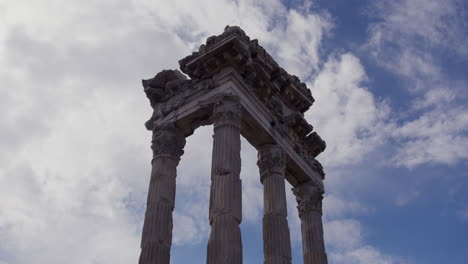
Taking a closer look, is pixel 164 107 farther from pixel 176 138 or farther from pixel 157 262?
pixel 157 262

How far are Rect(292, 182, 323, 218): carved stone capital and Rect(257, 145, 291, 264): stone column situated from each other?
322cm

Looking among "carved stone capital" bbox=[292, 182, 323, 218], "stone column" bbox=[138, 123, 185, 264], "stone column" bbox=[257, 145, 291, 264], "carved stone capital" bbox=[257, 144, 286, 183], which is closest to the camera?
"stone column" bbox=[138, 123, 185, 264]

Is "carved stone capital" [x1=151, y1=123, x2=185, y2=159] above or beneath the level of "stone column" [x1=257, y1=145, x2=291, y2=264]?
above

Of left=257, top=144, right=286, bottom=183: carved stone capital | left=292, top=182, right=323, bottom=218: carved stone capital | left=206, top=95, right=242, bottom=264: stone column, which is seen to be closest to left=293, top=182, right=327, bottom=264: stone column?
left=292, top=182, right=323, bottom=218: carved stone capital

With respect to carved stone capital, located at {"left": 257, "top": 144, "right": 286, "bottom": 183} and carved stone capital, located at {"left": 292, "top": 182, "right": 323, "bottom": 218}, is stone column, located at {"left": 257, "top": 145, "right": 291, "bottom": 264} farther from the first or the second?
carved stone capital, located at {"left": 292, "top": 182, "right": 323, "bottom": 218}

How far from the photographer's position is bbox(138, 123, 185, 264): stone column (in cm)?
2477

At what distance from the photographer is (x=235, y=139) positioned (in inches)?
1017

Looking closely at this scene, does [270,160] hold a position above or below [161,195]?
above

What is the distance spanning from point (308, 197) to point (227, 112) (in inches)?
Answer: 304

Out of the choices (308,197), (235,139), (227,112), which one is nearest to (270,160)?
(235,139)

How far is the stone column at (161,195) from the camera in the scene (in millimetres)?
24766

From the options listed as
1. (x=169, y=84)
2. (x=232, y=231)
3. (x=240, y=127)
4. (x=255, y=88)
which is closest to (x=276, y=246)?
(x=232, y=231)

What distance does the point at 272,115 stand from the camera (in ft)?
98.1

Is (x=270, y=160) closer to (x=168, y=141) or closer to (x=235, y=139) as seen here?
(x=235, y=139)
